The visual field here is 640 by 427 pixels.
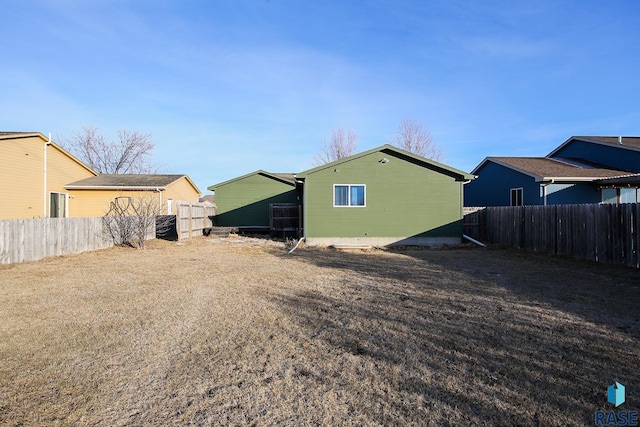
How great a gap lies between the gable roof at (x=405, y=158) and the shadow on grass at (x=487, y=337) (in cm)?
697

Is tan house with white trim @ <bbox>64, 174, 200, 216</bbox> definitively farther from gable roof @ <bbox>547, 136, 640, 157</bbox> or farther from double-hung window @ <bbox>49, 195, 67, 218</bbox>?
gable roof @ <bbox>547, 136, 640, 157</bbox>

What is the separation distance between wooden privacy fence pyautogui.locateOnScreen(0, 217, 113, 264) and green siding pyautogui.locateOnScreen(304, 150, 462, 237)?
807cm

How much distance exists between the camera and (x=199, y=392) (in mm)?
2947

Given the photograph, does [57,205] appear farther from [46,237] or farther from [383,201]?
[383,201]

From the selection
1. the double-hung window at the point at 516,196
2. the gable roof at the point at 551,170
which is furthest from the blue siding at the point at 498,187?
the gable roof at the point at 551,170

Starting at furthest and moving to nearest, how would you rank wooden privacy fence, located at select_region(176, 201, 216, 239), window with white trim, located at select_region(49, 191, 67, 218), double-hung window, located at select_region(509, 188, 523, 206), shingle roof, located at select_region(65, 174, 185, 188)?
shingle roof, located at select_region(65, 174, 185, 188), window with white trim, located at select_region(49, 191, 67, 218), double-hung window, located at select_region(509, 188, 523, 206), wooden privacy fence, located at select_region(176, 201, 216, 239)

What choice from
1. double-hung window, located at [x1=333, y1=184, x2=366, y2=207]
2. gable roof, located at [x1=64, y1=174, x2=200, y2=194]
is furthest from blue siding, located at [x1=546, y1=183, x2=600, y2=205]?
gable roof, located at [x1=64, y1=174, x2=200, y2=194]

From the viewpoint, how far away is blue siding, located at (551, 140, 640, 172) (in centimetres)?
1794

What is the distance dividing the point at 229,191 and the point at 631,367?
20.9 metres

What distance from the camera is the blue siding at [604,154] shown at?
17938 millimetres

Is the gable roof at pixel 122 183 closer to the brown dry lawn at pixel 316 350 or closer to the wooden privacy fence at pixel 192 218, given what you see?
the wooden privacy fence at pixel 192 218

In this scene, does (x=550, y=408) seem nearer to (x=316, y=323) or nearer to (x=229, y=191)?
(x=316, y=323)

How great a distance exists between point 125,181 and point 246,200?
728 cm

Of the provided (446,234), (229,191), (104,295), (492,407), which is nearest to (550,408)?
(492,407)
